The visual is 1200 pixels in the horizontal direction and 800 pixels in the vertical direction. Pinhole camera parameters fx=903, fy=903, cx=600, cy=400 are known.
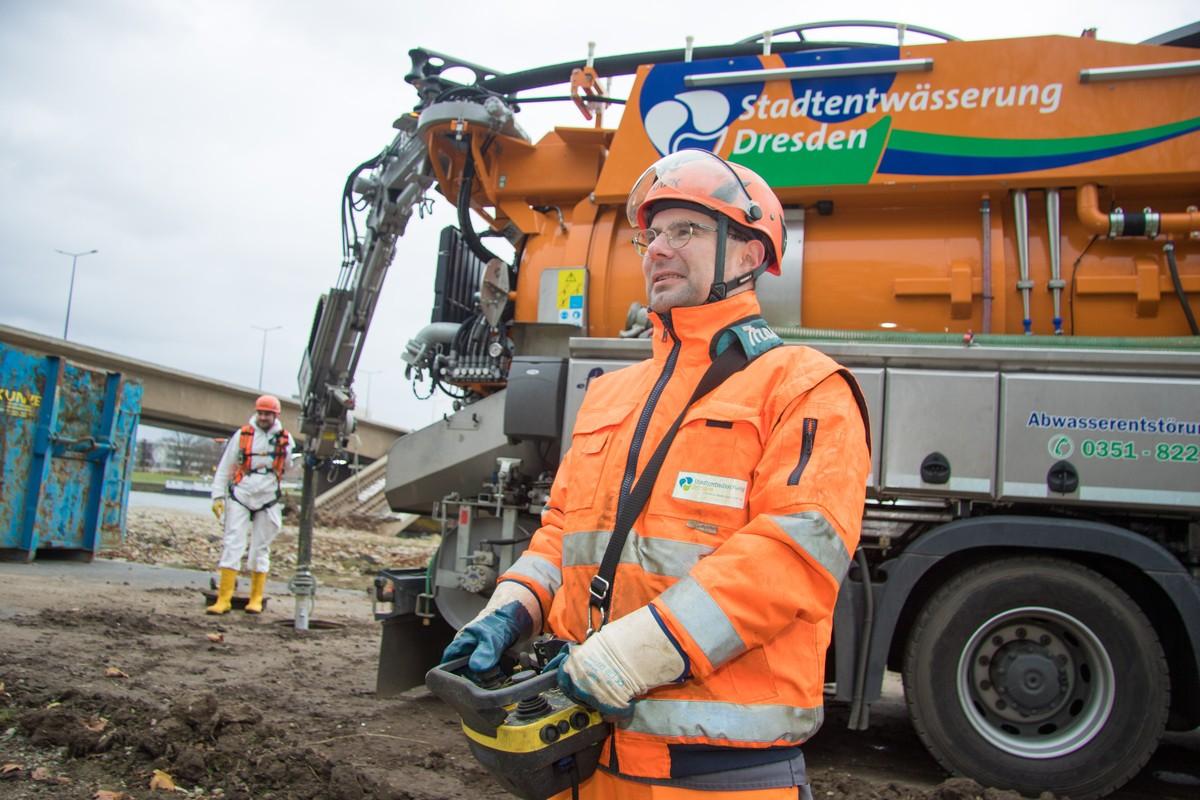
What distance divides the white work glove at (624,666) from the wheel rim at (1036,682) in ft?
9.46

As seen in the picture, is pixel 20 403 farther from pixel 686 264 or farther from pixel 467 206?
pixel 686 264

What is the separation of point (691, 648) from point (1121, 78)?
413 centimetres

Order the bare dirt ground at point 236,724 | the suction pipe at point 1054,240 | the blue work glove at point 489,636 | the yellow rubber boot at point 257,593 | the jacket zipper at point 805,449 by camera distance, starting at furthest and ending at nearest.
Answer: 1. the yellow rubber boot at point 257,593
2. the suction pipe at point 1054,240
3. the bare dirt ground at point 236,724
4. the blue work glove at point 489,636
5. the jacket zipper at point 805,449

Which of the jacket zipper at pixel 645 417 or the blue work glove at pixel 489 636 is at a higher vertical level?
the jacket zipper at pixel 645 417

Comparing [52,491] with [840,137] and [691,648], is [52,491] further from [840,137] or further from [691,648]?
[691,648]

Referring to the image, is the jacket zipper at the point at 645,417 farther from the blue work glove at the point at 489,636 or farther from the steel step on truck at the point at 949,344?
the steel step on truck at the point at 949,344

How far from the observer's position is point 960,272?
14.8 feet

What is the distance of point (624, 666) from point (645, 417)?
55 centimetres

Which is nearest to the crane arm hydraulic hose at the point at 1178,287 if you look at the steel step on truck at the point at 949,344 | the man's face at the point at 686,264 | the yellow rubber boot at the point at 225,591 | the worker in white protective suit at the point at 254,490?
the steel step on truck at the point at 949,344

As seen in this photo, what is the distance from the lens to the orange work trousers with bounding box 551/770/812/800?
1.71 meters

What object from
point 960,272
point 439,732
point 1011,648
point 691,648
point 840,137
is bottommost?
A: point 439,732

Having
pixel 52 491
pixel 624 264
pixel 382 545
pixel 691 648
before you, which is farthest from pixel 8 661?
pixel 382 545

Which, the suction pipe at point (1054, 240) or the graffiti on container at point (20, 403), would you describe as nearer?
the suction pipe at point (1054, 240)

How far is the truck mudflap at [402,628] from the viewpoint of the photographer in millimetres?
5066
